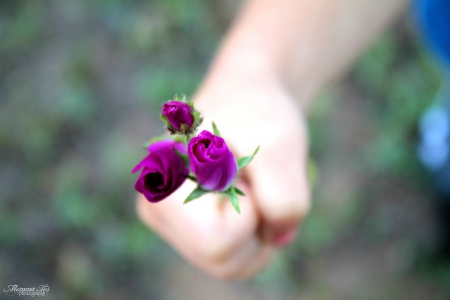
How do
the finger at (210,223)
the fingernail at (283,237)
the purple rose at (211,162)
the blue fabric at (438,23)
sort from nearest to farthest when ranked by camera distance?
the purple rose at (211,162)
the finger at (210,223)
the fingernail at (283,237)
the blue fabric at (438,23)

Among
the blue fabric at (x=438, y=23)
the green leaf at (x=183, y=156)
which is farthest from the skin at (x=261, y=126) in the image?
the blue fabric at (x=438, y=23)

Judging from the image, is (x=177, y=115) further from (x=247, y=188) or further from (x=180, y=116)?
(x=247, y=188)

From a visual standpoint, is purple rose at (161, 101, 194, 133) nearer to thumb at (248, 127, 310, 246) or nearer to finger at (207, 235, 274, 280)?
thumb at (248, 127, 310, 246)

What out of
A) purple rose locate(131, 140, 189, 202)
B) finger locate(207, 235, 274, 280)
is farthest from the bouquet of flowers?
finger locate(207, 235, 274, 280)

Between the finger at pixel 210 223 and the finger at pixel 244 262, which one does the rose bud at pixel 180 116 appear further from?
the finger at pixel 244 262

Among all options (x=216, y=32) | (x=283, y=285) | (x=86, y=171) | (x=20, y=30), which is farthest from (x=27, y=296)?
(x=216, y=32)

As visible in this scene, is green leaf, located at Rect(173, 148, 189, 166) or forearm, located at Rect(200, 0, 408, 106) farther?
forearm, located at Rect(200, 0, 408, 106)
